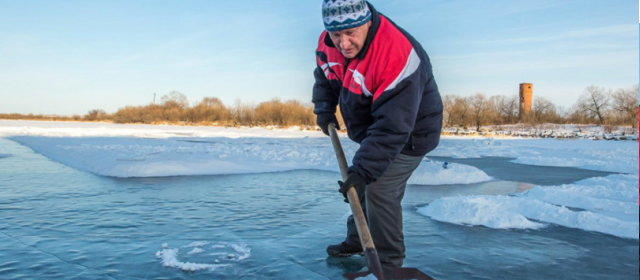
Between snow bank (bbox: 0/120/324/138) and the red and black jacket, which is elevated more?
the red and black jacket

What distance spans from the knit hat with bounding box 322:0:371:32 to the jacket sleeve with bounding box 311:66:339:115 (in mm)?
583

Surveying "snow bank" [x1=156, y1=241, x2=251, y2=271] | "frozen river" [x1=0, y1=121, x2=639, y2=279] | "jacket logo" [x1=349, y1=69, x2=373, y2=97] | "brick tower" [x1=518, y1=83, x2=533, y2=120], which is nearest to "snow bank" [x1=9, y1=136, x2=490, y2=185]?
"frozen river" [x1=0, y1=121, x2=639, y2=279]

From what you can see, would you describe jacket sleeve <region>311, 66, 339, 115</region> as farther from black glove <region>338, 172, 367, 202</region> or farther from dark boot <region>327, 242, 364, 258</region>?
dark boot <region>327, 242, 364, 258</region>

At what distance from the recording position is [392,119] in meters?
2.00

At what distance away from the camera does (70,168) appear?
6766 mm

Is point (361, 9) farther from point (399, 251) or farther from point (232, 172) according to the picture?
point (232, 172)

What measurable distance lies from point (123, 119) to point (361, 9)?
40651mm

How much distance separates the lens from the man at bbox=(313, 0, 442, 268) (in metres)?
2.01

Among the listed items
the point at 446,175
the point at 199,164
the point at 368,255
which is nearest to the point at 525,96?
the point at 446,175

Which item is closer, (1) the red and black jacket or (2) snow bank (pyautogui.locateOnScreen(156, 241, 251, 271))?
(1) the red and black jacket

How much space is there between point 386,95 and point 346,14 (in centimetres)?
40

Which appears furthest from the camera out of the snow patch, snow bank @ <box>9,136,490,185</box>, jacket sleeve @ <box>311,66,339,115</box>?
the snow patch

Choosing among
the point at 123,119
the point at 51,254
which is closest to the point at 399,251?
the point at 51,254

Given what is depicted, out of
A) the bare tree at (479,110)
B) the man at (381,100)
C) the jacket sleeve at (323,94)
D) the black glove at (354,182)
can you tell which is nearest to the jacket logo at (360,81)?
the man at (381,100)
